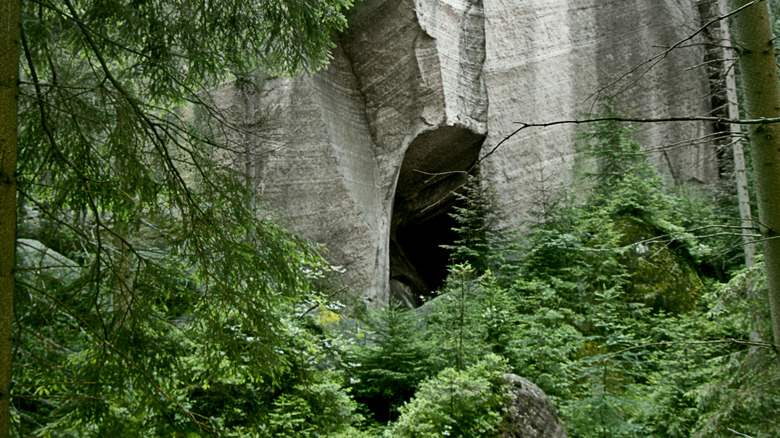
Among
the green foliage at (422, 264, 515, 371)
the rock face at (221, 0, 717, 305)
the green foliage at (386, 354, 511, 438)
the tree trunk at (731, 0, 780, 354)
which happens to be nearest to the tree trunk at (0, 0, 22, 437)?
the green foliage at (386, 354, 511, 438)

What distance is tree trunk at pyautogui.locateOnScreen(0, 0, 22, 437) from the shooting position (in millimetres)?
3176

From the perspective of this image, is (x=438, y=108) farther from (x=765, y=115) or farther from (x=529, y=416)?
(x=765, y=115)

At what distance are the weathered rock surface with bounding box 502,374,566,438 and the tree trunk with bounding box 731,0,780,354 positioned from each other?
3326 millimetres

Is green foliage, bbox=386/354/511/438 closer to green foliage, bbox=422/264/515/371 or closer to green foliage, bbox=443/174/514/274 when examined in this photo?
green foliage, bbox=422/264/515/371

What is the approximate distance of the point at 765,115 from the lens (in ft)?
13.2

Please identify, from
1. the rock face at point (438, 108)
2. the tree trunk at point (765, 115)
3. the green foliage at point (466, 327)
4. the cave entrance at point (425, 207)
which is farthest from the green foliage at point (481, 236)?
the tree trunk at point (765, 115)

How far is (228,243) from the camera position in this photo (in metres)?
4.86

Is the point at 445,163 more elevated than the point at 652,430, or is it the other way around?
the point at 445,163

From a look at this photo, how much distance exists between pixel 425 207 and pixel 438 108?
2.76m

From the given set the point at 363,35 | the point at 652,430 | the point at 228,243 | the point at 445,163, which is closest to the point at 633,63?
the point at 445,163

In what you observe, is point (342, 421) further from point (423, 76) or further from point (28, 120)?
point (423, 76)

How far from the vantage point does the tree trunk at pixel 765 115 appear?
155 inches

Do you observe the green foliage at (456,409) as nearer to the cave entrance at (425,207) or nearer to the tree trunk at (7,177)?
the tree trunk at (7,177)

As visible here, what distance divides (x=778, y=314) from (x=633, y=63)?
1448 cm
